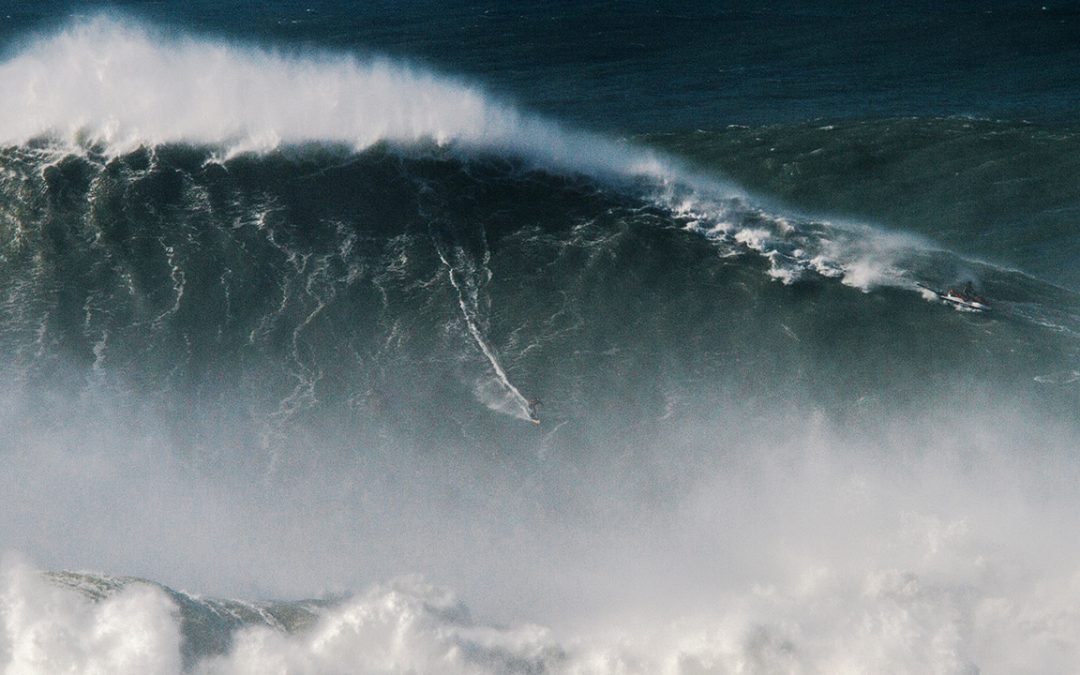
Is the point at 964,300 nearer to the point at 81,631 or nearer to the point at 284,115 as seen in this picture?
the point at 284,115

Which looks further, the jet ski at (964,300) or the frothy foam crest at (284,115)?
the frothy foam crest at (284,115)

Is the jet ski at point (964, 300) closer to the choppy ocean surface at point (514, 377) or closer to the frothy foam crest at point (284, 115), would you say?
the choppy ocean surface at point (514, 377)

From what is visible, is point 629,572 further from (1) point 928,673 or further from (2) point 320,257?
(2) point 320,257

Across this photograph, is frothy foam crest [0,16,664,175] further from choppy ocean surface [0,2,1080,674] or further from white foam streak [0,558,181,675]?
white foam streak [0,558,181,675]

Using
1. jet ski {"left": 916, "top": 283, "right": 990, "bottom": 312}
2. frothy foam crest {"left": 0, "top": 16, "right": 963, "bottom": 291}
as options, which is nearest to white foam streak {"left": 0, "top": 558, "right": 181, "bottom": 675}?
frothy foam crest {"left": 0, "top": 16, "right": 963, "bottom": 291}

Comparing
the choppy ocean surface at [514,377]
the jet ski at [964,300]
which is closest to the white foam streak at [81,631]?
the choppy ocean surface at [514,377]

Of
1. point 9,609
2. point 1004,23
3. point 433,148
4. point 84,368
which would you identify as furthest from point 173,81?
point 1004,23
